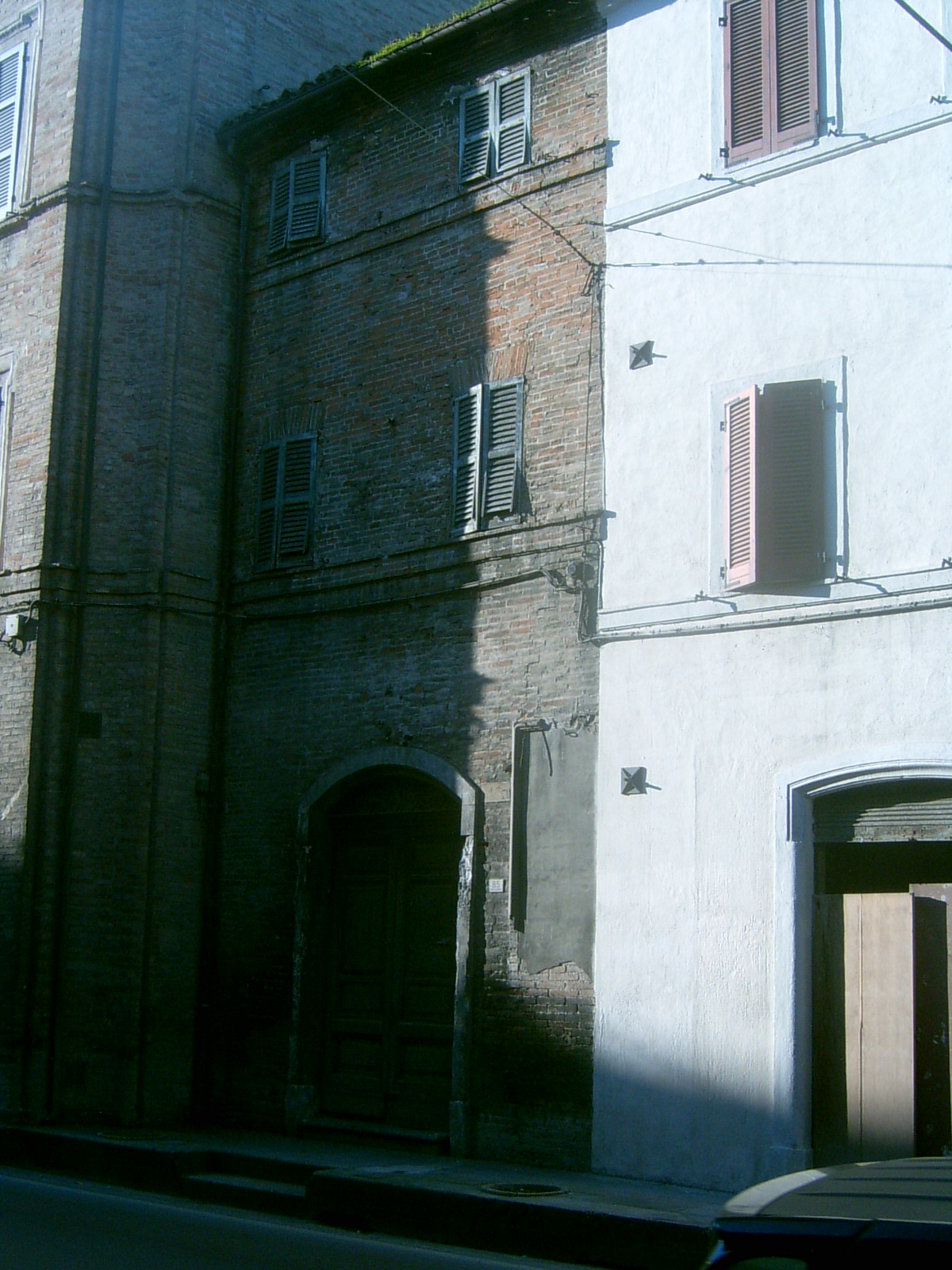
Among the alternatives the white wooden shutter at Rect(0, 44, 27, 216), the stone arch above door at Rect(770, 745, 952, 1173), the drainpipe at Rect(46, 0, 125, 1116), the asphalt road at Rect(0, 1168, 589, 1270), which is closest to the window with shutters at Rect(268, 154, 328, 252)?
the drainpipe at Rect(46, 0, 125, 1116)

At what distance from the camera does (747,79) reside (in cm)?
1148

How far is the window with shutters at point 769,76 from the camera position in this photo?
11117mm

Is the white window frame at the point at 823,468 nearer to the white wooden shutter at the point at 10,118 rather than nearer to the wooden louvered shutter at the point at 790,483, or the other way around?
the wooden louvered shutter at the point at 790,483

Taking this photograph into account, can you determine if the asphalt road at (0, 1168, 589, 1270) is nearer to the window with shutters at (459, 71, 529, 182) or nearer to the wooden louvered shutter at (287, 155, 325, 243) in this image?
the window with shutters at (459, 71, 529, 182)

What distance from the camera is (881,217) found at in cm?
1054

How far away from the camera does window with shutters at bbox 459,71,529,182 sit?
43.2ft

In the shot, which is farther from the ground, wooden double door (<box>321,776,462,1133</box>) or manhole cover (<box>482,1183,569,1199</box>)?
wooden double door (<box>321,776,462,1133</box>)

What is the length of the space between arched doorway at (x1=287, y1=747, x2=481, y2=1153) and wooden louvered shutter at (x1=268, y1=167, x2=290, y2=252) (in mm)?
5393

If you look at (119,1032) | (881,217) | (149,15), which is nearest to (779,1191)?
(881,217)

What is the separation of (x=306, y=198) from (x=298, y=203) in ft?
0.34

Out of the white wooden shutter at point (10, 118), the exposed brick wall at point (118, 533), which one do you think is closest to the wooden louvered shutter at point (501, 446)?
the exposed brick wall at point (118, 533)

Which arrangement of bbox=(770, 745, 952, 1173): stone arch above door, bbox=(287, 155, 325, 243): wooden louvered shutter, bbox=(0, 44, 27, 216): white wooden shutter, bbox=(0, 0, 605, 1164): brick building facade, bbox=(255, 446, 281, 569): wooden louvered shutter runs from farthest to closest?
bbox=(0, 44, 27, 216): white wooden shutter → bbox=(287, 155, 325, 243): wooden louvered shutter → bbox=(255, 446, 281, 569): wooden louvered shutter → bbox=(0, 0, 605, 1164): brick building facade → bbox=(770, 745, 952, 1173): stone arch above door

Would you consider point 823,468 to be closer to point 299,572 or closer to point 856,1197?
point 299,572

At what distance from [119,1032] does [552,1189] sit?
5.23 meters
